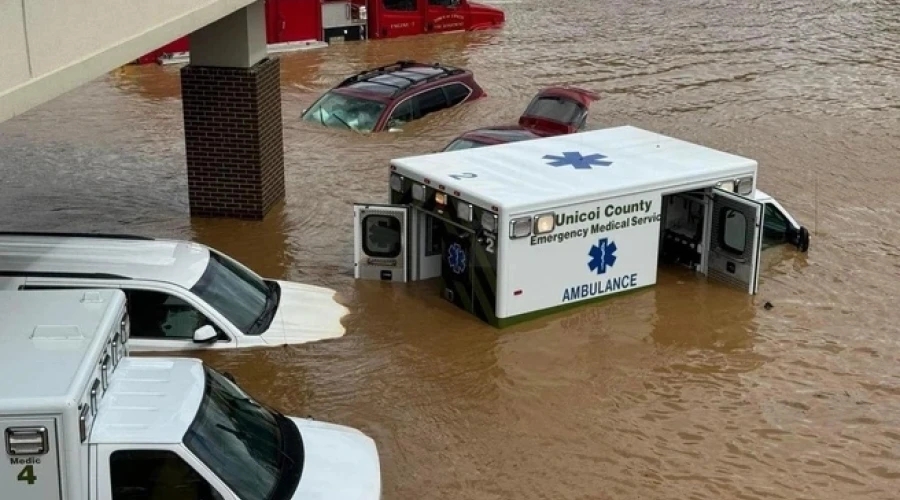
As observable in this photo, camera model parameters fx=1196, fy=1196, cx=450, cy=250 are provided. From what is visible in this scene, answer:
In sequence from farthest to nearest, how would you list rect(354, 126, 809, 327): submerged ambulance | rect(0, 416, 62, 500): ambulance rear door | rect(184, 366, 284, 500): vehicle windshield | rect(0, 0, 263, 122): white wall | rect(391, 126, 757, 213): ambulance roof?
1. rect(391, 126, 757, 213): ambulance roof
2. rect(354, 126, 809, 327): submerged ambulance
3. rect(0, 0, 263, 122): white wall
4. rect(184, 366, 284, 500): vehicle windshield
5. rect(0, 416, 62, 500): ambulance rear door

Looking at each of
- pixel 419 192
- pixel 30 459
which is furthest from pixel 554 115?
pixel 30 459

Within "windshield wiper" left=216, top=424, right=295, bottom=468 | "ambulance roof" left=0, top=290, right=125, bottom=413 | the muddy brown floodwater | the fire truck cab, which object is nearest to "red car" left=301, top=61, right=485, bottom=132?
the muddy brown floodwater

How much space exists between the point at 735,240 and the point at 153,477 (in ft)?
30.1

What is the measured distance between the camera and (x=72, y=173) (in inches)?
768

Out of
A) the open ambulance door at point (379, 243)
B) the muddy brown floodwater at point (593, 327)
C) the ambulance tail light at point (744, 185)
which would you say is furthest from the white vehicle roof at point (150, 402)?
the ambulance tail light at point (744, 185)

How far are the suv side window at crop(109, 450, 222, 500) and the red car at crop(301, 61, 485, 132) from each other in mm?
15319

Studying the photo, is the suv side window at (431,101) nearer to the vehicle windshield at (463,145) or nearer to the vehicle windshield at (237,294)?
the vehicle windshield at (463,145)

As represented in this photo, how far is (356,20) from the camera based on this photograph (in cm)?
3086

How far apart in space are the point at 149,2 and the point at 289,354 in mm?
3615

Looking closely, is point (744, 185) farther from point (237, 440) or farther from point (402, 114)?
point (402, 114)

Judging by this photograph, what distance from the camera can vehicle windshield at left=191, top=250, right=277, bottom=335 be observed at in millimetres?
11086

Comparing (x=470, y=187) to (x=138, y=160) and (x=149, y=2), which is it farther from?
(x=138, y=160)

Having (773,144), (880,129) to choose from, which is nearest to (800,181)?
(773,144)

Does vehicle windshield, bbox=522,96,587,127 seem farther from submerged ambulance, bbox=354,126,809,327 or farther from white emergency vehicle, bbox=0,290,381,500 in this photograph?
white emergency vehicle, bbox=0,290,381,500
